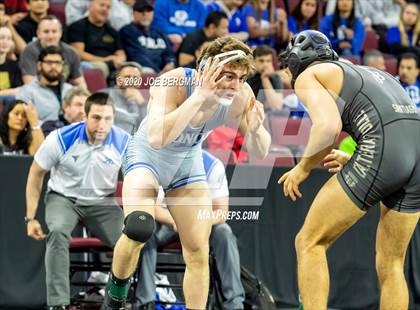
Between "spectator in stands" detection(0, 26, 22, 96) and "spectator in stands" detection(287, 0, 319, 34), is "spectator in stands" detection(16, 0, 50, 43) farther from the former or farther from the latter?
"spectator in stands" detection(287, 0, 319, 34)

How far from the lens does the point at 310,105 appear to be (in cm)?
563

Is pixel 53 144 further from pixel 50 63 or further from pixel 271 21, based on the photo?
pixel 271 21

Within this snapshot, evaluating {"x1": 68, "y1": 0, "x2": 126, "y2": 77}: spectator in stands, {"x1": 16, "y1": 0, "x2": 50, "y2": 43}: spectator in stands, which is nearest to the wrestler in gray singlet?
{"x1": 68, "y1": 0, "x2": 126, "y2": 77}: spectator in stands

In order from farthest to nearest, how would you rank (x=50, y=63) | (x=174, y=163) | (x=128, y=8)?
(x=128, y=8) → (x=50, y=63) → (x=174, y=163)

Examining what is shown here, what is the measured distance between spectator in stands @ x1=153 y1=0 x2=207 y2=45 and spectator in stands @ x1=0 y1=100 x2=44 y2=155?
10.8 ft

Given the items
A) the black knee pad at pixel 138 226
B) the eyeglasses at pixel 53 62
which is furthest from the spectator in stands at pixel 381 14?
the black knee pad at pixel 138 226

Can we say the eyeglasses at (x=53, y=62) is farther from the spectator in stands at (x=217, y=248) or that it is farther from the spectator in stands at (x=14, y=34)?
the spectator in stands at (x=217, y=248)

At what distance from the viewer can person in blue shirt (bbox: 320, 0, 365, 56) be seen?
1209cm

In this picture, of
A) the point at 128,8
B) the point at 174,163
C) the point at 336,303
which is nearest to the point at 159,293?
the point at 336,303

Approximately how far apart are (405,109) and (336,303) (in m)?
2.97

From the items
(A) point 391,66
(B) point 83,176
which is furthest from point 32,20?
(A) point 391,66

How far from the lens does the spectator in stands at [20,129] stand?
8.47 m

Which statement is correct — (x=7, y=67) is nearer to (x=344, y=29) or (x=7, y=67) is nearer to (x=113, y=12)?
(x=113, y=12)

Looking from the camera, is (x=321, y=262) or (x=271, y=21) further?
(x=271, y=21)
